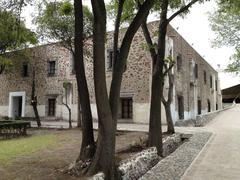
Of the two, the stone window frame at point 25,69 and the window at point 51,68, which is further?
the stone window frame at point 25,69

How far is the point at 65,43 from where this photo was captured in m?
17.0

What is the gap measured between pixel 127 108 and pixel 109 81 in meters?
2.32

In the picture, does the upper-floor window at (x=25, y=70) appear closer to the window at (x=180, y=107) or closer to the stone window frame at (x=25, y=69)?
the stone window frame at (x=25, y=69)

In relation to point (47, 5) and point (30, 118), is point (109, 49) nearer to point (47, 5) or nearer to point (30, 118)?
point (30, 118)

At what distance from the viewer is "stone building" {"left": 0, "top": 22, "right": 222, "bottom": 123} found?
2047 centimetres

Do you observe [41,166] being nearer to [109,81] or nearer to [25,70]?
[109,81]

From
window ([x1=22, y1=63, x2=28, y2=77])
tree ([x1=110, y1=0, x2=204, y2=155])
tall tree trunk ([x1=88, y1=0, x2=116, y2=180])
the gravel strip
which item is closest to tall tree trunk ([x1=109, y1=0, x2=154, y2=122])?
tall tree trunk ([x1=88, y1=0, x2=116, y2=180])

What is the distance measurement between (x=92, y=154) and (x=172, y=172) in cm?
182

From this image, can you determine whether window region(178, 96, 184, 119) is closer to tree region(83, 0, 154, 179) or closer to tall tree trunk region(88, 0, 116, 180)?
tree region(83, 0, 154, 179)

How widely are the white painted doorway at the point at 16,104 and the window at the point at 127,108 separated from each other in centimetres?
992

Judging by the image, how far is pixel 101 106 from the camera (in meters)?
6.01

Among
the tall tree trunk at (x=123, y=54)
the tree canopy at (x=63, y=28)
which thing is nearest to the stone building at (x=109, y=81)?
the tree canopy at (x=63, y=28)

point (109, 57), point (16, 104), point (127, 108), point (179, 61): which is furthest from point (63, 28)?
point (16, 104)

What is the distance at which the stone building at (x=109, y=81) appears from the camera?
67.2 ft
